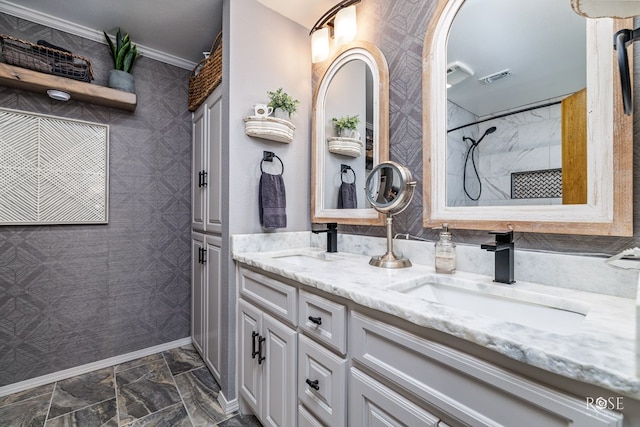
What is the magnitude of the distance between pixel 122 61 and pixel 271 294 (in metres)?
2.10

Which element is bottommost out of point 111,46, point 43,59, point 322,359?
point 322,359

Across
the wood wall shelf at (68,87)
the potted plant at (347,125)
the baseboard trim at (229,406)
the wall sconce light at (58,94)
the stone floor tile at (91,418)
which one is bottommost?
the stone floor tile at (91,418)

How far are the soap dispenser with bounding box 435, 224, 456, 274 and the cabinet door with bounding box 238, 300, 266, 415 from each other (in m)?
0.86

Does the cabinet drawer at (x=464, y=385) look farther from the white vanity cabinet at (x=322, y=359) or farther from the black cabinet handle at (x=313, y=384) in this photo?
the black cabinet handle at (x=313, y=384)

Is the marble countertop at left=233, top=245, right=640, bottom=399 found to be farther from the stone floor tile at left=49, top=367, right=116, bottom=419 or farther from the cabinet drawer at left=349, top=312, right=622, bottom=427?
the stone floor tile at left=49, top=367, right=116, bottom=419

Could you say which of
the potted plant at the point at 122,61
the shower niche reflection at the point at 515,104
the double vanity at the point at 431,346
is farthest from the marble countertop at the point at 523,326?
the potted plant at the point at 122,61

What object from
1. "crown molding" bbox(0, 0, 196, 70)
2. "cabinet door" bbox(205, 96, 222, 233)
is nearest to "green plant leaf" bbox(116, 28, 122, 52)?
"crown molding" bbox(0, 0, 196, 70)

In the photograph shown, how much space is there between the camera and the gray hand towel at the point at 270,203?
159 cm

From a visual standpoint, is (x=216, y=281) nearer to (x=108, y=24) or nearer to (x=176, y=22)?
(x=176, y=22)

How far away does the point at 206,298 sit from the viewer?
1.93m

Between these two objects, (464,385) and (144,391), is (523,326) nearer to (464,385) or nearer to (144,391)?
(464,385)

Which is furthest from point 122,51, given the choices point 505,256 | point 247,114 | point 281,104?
point 505,256

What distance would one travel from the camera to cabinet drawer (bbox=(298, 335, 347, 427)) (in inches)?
34.0

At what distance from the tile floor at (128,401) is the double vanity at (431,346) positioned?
42 cm
